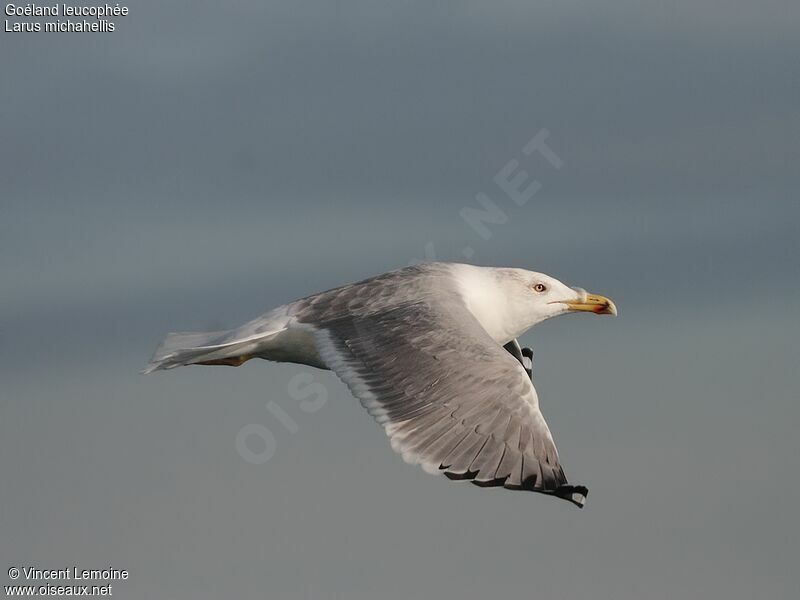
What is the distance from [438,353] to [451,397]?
2.11ft

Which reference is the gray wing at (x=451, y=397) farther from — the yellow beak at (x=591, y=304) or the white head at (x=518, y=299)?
the yellow beak at (x=591, y=304)

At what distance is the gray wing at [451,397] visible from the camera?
11.0 m

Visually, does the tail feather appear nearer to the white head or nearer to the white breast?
the white breast

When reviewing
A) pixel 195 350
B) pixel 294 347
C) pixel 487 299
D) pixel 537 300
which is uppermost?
pixel 537 300

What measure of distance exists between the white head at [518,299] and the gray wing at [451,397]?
153cm

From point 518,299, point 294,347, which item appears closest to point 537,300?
point 518,299

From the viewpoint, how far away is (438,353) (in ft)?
39.4

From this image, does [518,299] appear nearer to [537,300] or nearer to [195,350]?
[537,300]

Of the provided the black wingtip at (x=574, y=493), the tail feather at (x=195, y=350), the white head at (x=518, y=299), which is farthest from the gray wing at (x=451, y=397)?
the white head at (x=518, y=299)

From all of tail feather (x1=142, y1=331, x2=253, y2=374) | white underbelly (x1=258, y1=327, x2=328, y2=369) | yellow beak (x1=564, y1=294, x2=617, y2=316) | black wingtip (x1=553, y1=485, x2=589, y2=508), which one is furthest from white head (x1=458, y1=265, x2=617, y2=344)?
black wingtip (x1=553, y1=485, x2=589, y2=508)

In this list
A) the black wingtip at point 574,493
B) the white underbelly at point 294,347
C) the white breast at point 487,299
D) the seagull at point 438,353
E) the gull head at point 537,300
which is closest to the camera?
the black wingtip at point 574,493

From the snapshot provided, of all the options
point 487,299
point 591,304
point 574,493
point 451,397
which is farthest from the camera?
point 591,304

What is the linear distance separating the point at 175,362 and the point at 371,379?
2819 mm

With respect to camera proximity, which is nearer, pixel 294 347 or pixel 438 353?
pixel 438 353
